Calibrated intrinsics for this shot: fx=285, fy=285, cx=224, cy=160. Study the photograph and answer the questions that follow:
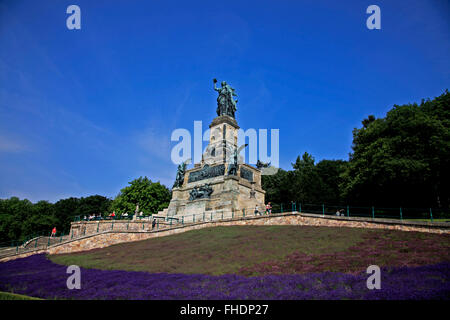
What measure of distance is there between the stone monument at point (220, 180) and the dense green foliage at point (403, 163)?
485 inches

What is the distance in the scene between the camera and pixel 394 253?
483 inches

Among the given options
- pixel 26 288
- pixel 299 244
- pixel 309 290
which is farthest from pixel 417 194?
pixel 26 288

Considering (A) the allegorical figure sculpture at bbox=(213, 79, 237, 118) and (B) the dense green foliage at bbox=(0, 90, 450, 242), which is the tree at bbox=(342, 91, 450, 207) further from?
(A) the allegorical figure sculpture at bbox=(213, 79, 237, 118)

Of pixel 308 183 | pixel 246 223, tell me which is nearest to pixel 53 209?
pixel 308 183

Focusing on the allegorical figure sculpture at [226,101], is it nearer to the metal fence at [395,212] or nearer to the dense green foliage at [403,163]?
the metal fence at [395,212]

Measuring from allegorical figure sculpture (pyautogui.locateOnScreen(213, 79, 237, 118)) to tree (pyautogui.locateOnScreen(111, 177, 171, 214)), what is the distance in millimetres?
25652

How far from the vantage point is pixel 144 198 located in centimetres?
5738

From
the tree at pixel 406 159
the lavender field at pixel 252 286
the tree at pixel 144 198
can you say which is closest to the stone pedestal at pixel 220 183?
the tree at pixel 406 159

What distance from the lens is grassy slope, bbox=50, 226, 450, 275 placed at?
38.5ft

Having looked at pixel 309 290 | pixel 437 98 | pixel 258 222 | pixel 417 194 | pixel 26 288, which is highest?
pixel 437 98

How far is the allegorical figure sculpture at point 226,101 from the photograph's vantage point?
131ft
